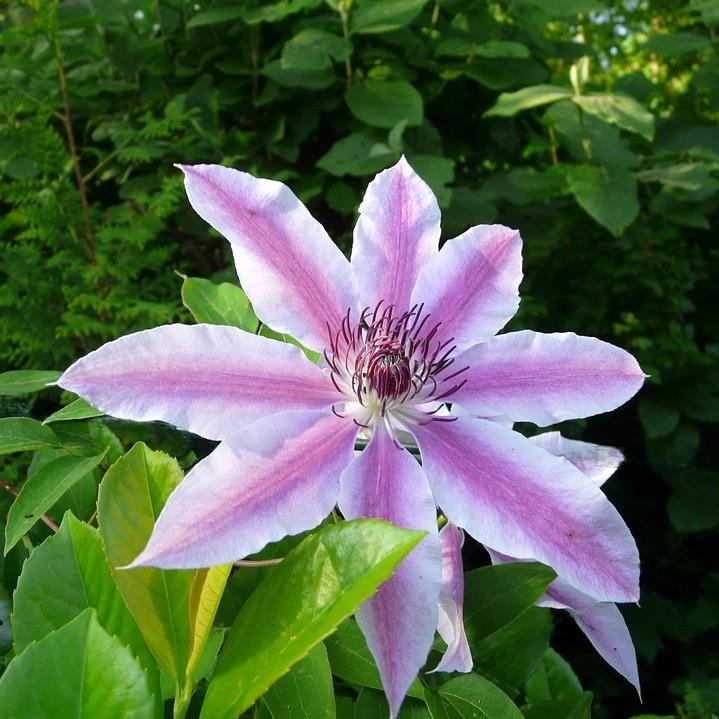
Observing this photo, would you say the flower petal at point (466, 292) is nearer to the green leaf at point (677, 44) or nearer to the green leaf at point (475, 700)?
the green leaf at point (475, 700)

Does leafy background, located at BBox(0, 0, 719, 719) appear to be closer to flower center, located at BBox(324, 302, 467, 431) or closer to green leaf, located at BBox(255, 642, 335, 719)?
flower center, located at BBox(324, 302, 467, 431)

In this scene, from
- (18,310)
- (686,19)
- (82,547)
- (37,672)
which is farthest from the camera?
(686,19)

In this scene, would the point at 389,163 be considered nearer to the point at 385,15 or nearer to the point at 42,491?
the point at 385,15

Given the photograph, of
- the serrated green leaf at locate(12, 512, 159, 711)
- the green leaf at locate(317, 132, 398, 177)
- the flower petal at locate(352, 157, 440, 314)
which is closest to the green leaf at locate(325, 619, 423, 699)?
the serrated green leaf at locate(12, 512, 159, 711)

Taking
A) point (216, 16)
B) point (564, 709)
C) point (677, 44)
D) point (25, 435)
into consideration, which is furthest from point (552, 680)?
point (677, 44)

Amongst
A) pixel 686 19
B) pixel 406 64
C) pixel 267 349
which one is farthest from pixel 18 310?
pixel 686 19

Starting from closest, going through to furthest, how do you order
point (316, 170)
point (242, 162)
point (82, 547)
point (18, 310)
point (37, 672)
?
point (37, 672), point (82, 547), point (18, 310), point (242, 162), point (316, 170)

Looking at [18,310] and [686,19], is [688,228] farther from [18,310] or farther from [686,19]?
[18,310]

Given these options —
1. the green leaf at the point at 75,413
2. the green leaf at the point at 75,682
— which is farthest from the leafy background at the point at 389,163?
the green leaf at the point at 75,682
